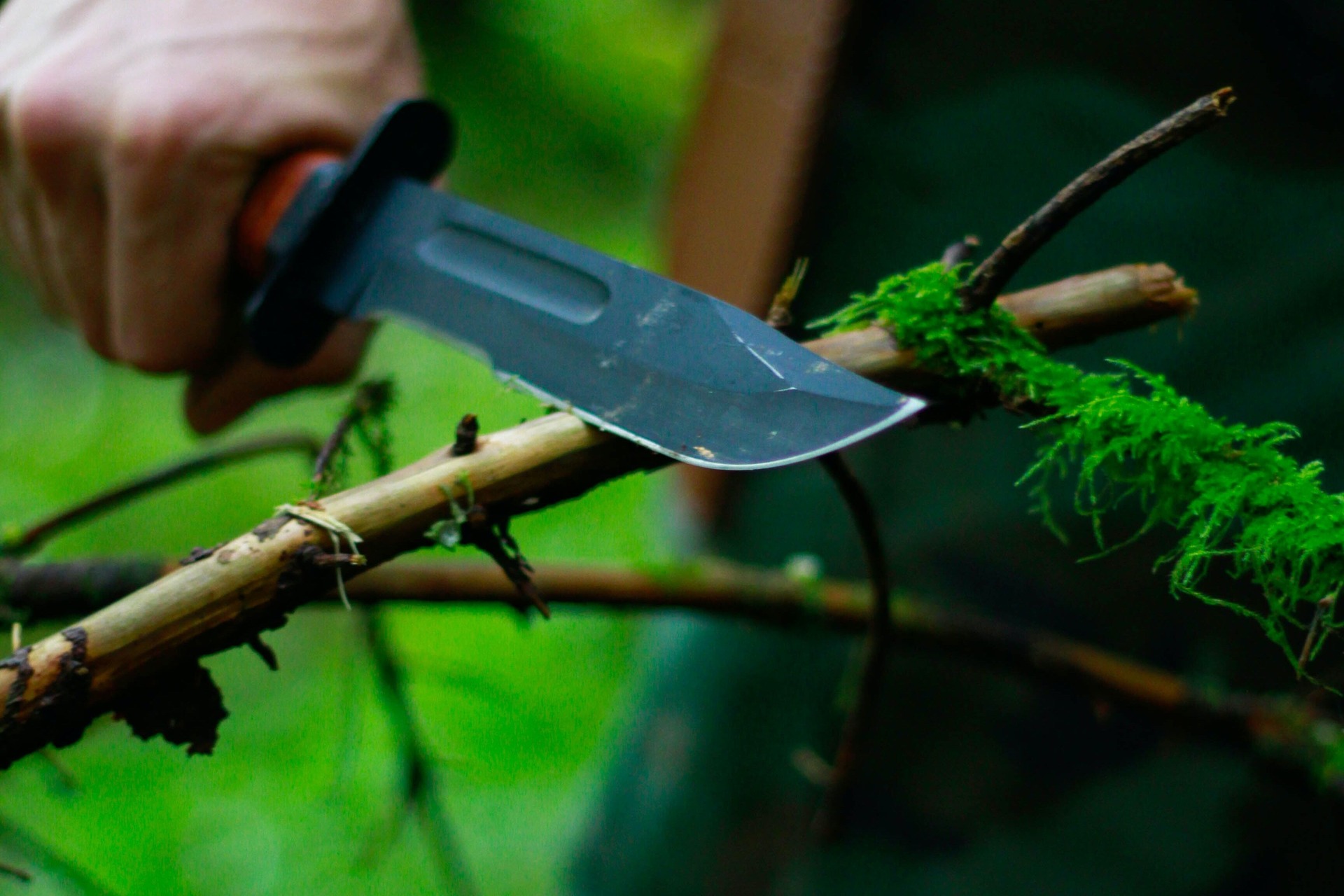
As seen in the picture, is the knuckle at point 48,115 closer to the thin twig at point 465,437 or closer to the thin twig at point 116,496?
the thin twig at point 116,496

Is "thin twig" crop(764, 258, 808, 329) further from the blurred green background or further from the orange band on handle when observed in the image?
the orange band on handle

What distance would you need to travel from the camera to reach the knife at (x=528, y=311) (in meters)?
0.52

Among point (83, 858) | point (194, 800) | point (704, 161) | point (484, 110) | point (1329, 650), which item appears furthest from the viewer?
point (484, 110)

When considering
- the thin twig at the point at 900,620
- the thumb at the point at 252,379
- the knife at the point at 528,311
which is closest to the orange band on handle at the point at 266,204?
the knife at the point at 528,311

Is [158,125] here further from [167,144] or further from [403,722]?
[403,722]

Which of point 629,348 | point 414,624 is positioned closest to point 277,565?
point 629,348

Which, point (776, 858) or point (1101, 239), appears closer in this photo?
point (1101, 239)

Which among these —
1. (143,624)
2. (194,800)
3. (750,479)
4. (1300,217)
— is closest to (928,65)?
(1300,217)

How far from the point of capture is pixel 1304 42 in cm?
90

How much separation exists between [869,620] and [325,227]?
66 centimetres

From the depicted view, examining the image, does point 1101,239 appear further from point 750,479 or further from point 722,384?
point 722,384

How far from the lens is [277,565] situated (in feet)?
1.51

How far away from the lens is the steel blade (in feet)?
1.67

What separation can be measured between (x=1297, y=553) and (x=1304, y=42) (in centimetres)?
73
